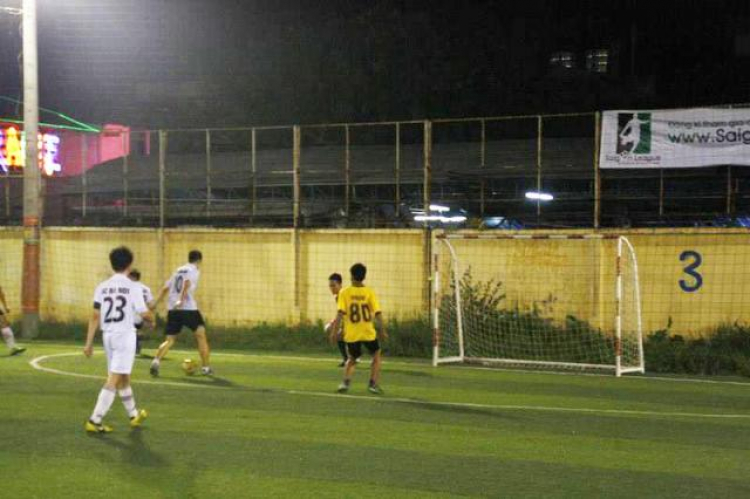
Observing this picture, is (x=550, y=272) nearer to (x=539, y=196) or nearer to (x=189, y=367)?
(x=539, y=196)

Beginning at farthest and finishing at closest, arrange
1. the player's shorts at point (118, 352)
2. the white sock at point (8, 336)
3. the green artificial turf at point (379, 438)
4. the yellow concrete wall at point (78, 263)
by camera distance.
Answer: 1. the yellow concrete wall at point (78, 263)
2. the white sock at point (8, 336)
3. the player's shorts at point (118, 352)
4. the green artificial turf at point (379, 438)

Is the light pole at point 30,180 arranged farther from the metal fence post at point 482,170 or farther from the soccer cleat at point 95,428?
the soccer cleat at point 95,428

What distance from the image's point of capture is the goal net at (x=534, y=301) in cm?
1909

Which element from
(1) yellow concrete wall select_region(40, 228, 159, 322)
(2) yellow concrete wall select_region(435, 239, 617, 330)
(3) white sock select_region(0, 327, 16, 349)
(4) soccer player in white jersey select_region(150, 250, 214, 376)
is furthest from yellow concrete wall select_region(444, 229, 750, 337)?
(3) white sock select_region(0, 327, 16, 349)

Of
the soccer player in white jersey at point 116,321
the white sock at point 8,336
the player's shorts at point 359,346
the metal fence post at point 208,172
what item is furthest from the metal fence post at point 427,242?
the soccer player in white jersey at point 116,321

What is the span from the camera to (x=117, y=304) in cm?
1039

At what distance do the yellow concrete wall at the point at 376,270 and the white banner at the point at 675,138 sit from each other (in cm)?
153

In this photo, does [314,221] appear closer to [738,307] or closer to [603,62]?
[738,307]

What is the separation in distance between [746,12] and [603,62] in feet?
21.9

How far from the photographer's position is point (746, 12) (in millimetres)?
42875

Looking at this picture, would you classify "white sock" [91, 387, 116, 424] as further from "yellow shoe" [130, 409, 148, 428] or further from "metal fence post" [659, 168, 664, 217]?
"metal fence post" [659, 168, 664, 217]

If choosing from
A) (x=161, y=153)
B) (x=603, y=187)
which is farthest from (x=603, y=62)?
(x=161, y=153)

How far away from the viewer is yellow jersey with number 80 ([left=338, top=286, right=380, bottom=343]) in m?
13.6

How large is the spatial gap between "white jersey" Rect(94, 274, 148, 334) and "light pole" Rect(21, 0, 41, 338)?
42.6ft
